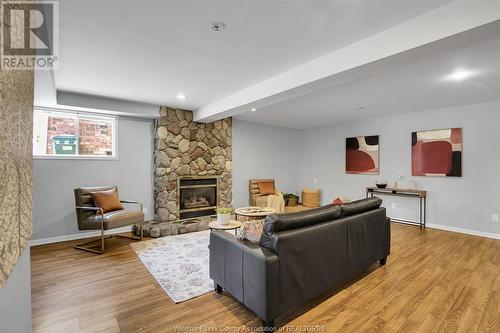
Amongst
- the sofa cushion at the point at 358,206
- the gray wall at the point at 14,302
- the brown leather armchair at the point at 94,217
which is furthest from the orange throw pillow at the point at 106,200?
the sofa cushion at the point at 358,206

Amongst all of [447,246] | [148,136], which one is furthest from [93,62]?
[447,246]

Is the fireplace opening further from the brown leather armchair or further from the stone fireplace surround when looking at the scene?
the brown leather armchair

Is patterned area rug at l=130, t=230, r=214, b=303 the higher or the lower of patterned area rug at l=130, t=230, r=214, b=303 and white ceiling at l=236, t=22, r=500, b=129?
the lower

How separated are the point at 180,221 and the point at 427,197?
199 inches

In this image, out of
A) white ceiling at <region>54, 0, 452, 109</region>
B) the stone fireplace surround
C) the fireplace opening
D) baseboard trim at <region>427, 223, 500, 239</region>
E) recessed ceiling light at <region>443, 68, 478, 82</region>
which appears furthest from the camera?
the fireplace opening

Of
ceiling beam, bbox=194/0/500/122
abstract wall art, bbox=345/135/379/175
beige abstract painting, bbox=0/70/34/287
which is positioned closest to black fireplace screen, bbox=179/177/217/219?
ceiling beam, bbox=194/0/500/122

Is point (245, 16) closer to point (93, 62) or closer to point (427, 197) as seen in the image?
point (93, 62)

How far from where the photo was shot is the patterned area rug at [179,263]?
97.0 inches

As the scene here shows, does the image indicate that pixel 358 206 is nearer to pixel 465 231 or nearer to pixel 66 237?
pixel 465 231

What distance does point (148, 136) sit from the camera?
4.91 m

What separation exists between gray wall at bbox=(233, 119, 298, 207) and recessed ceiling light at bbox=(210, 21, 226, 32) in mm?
3995

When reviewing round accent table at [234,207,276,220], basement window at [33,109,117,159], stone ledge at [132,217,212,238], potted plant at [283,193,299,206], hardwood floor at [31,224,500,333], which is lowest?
hardwood floor at [31,224,500,333]

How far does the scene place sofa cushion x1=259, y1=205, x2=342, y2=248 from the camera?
1.91m

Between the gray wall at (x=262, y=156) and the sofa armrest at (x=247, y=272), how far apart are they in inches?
146
